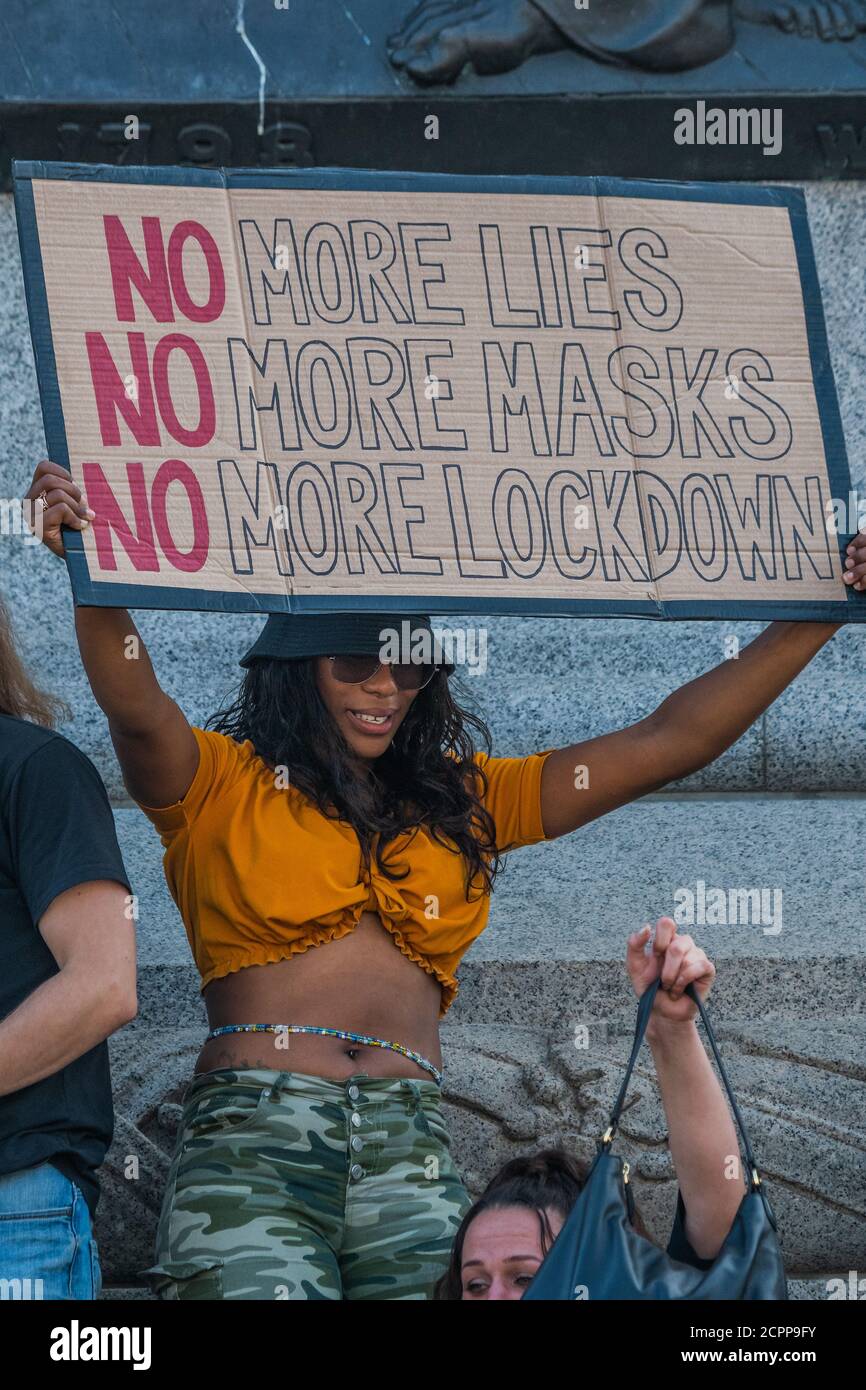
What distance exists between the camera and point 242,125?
16.8 feet

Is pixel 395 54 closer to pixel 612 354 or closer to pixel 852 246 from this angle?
pixel 852 246

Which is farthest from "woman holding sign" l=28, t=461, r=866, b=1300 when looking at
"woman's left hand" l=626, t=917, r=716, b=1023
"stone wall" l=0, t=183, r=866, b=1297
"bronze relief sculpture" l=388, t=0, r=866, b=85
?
"bronze relief sculpture" l=388, t=0, r=866, b=85

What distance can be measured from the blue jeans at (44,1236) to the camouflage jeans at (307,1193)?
0.22 m

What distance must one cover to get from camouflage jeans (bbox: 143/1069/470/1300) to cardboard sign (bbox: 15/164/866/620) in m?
0.79

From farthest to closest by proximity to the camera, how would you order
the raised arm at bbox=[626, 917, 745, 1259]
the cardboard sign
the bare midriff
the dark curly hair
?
the dark curly hair
the bare midriff
the cardboard sign
the raised arm at bbox=[626, 917, 745, 1259]

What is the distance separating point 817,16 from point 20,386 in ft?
8.15

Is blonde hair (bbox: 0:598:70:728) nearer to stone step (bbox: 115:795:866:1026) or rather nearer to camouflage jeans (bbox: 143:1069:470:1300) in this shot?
camouflage jeans (bbox: 143:1069:470:1300)

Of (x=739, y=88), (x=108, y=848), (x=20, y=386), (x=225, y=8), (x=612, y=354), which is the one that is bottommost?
(x=108, y=848)

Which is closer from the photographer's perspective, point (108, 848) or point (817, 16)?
point (108, 848)

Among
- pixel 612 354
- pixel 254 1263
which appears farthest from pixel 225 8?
pixel 254 1263

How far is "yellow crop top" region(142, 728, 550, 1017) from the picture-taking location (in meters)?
3.02

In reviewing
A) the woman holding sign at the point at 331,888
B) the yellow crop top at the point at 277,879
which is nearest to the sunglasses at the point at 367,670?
the woman holding sign at the point at 331,888
